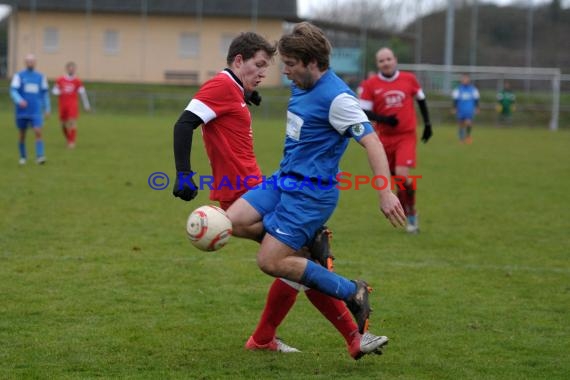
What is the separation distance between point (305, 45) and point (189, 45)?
1472 inches

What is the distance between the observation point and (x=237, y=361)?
16.2 ft

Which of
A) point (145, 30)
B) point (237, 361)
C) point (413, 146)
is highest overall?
point (145, 30)

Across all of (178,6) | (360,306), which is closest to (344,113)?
(360,306)

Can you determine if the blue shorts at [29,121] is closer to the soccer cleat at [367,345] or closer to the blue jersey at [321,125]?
the blue jersey at [321,125]

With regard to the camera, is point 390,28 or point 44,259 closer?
point 44,259

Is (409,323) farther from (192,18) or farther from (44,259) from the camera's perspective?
(192,18)

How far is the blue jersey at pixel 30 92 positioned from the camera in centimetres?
1623

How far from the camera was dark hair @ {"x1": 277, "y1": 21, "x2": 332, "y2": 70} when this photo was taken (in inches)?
181

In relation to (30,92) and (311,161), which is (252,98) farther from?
(30,92)

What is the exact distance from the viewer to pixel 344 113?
459 cm

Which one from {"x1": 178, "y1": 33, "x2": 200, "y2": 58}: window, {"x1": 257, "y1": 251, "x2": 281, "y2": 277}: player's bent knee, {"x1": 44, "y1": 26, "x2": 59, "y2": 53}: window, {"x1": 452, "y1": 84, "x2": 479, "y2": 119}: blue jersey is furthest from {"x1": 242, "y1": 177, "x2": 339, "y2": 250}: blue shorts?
{"x1": 44, "y1": 26, "x2": 59, "y2": 53}: window

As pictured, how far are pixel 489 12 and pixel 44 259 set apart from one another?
124 ft

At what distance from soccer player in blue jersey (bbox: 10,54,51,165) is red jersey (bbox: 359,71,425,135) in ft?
26.7

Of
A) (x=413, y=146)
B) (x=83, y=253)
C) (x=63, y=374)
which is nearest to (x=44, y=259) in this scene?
(x=83, y=253)
